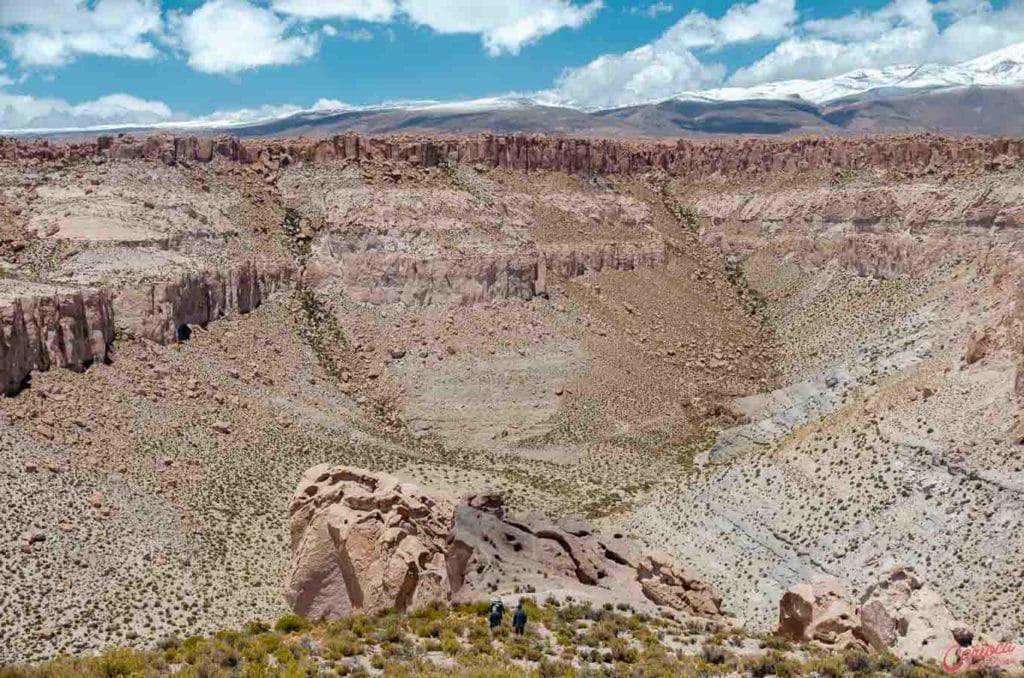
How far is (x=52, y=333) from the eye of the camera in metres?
44.9

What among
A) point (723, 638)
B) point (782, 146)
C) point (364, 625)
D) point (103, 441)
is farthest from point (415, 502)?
point (782, 146)

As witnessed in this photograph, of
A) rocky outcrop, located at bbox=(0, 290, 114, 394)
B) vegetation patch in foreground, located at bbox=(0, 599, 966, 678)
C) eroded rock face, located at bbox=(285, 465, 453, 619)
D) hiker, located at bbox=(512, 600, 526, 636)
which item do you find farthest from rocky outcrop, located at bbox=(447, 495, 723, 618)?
rocky outcrop, located at bbox=(0, 290, 114, 394)

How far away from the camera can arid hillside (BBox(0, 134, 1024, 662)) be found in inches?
1366

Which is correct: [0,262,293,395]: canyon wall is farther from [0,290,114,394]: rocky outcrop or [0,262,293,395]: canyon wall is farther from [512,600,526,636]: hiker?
[512,600,526,636]: hiker

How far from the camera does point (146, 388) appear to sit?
48.1 metres

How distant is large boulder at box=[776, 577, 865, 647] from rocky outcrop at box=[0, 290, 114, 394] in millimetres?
33474


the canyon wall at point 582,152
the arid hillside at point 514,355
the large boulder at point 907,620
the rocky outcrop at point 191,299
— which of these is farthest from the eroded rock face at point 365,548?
the canyon wall at point 582,152

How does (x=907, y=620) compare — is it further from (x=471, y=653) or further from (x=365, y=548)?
(x=365, y=548)

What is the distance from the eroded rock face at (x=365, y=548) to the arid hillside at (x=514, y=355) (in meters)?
4.24

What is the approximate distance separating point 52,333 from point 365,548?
24.3 meters

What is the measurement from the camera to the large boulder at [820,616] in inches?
994

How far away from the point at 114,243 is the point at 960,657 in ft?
164

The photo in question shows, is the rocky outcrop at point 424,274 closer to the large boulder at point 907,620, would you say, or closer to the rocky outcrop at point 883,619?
the rocky outcrop at point 883,619

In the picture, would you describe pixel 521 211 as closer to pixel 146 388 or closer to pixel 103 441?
pixel 146 388
